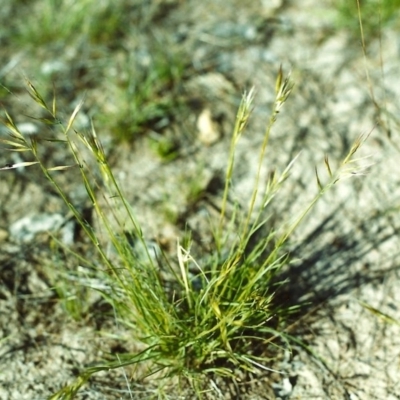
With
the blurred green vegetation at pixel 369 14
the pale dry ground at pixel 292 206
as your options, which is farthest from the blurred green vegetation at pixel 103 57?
the blurred green vegetation at pixel 369 14

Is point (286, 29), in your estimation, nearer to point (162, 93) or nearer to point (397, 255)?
point (162, 93)

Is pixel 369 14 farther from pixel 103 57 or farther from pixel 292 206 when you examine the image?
pixel 103 57

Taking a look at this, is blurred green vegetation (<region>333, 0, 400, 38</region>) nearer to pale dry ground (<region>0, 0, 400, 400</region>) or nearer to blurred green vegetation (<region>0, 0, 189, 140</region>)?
pale dry ground (<region>0, 0, 400, 400</region>)

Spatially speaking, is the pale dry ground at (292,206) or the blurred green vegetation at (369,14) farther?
the blurred green vegetation at (369,14)

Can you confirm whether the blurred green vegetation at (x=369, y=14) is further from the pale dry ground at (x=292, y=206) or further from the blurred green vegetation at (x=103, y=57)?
the blurred green vegetation at (x=103, y=57)

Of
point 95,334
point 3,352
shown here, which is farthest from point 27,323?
point 95,334

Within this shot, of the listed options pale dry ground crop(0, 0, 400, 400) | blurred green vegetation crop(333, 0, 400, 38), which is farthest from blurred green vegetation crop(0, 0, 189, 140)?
blurred green vegetation crop(333, 0, 400, 38)

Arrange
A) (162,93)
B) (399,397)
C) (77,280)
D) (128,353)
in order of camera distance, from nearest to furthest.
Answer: (399,397) → (128,353) → (77,280) → (162,93)

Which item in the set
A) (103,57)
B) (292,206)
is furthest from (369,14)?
(103,57)
